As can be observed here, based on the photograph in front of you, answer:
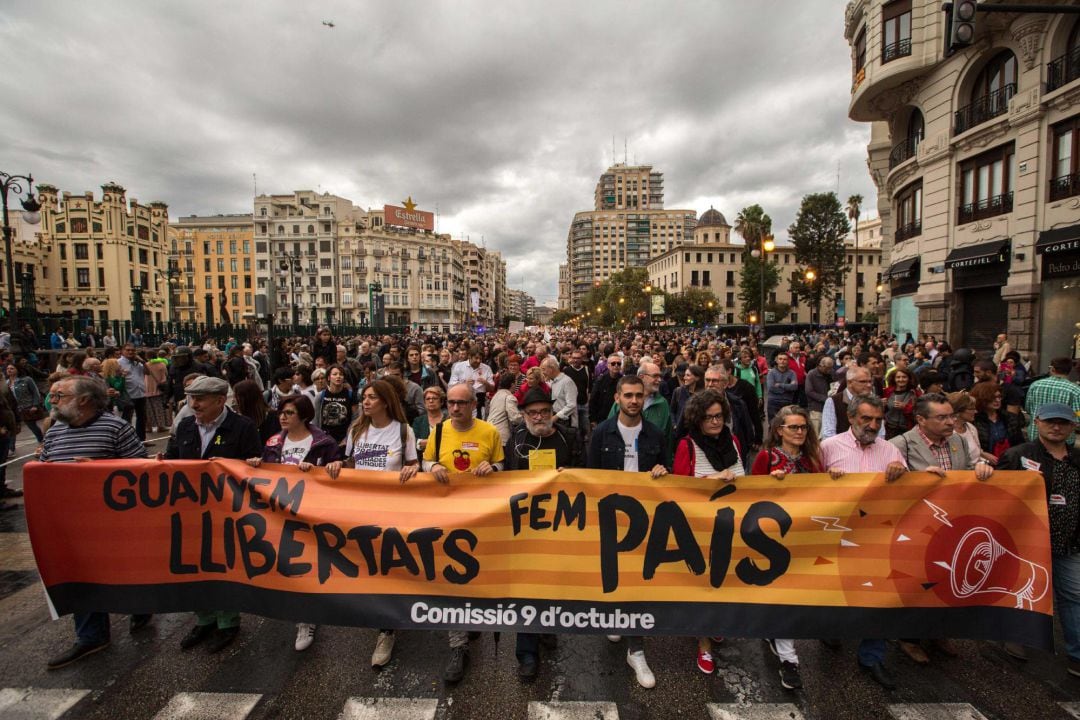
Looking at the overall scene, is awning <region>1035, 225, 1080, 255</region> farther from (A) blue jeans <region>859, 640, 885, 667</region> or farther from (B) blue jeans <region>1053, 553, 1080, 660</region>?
(A) blue jeans <region>859, 640, 885, 667</region>

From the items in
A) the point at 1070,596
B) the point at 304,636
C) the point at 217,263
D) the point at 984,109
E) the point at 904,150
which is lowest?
the point at 304,636

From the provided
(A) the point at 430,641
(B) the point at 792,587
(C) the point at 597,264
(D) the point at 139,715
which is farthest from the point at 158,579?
(C) the point at 597,264

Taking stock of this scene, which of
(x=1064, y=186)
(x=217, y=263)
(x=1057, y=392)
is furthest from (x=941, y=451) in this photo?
(x=217, y=263)

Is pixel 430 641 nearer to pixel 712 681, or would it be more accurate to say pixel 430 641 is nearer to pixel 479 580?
pixel 479 580

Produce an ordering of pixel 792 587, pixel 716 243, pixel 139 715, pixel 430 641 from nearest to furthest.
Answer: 1. pixel 139 715
2. pixel 792 587
3. pixel 430 641
4. pixel 716 243

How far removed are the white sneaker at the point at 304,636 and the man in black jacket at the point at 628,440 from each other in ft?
7.68

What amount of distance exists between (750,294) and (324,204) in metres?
78.2

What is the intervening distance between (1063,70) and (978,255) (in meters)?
5.60

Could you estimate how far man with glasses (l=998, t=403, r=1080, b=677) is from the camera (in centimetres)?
325

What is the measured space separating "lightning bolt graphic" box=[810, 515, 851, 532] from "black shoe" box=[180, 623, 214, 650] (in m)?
4.73

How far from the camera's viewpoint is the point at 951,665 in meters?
3.45

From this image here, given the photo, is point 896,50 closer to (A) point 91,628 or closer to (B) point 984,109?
(B) point 984,109

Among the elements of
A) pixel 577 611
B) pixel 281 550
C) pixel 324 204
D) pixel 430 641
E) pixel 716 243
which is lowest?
pixel 430 641

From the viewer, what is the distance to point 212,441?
386cm
